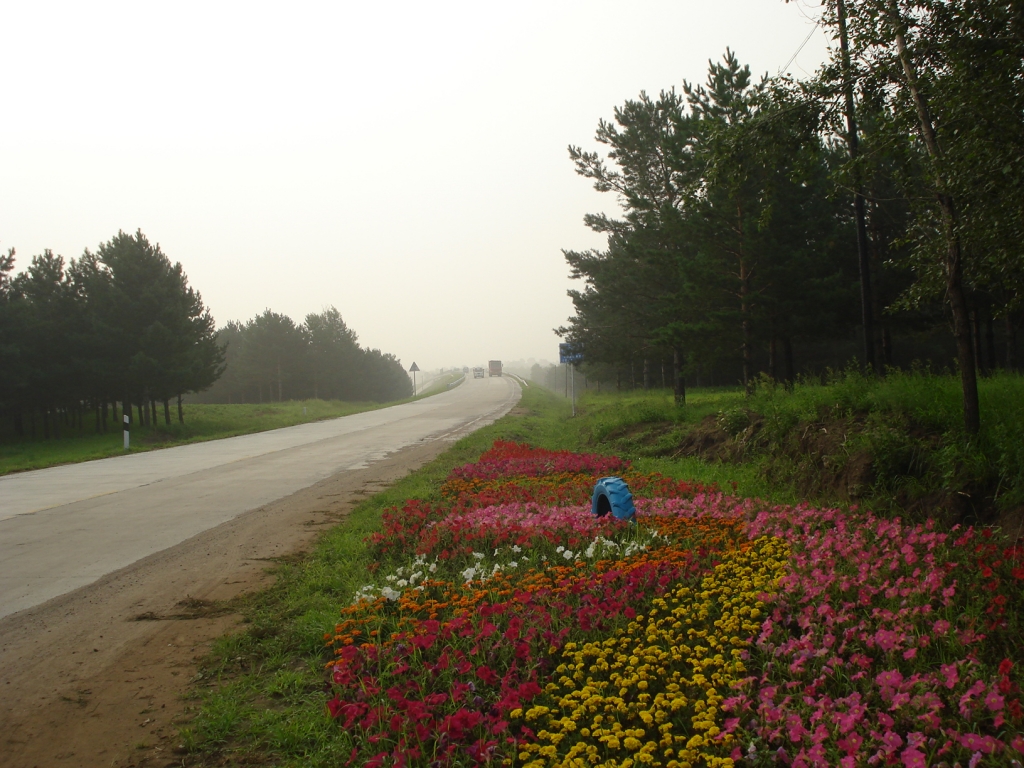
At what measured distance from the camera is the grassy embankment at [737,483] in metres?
3.71

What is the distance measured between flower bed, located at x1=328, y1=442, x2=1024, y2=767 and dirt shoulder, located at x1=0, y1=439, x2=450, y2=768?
1062 mm

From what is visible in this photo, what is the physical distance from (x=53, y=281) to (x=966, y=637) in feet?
139

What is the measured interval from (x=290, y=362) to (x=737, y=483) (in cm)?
6501

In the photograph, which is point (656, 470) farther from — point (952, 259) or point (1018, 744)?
point (1018, 744)

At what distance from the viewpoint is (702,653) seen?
3.99m

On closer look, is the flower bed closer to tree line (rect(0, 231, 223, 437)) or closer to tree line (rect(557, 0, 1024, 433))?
tree line (rect(557, 0, 1024, 433))

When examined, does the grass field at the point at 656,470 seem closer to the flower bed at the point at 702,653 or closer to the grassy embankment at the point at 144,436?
the flower bed at the point at 702,653

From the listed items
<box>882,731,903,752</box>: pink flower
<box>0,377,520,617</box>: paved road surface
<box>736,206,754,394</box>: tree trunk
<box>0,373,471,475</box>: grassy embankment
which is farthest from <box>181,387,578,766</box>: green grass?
<box>0,373,471,475</box>: grassy embankment

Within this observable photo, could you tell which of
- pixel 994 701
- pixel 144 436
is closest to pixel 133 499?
pixel 994 701

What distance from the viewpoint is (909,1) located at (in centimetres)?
726

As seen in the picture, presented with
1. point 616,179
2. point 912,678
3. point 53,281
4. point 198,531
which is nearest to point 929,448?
point 912,678

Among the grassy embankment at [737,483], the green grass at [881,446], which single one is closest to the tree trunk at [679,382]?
the grassy embankment at [737,483]

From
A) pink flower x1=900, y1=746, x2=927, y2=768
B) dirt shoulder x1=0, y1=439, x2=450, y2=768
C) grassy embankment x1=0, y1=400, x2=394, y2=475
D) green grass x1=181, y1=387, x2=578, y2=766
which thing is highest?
grassy embankment x1=0, y1=400, x2=394, y2=475

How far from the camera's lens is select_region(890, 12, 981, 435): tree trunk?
21.9 ft
